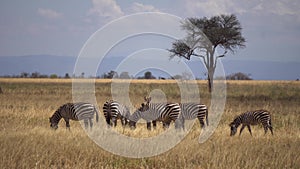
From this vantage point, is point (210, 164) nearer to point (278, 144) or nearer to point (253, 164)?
point (253, 164)

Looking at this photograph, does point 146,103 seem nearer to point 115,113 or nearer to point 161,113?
point 161,113

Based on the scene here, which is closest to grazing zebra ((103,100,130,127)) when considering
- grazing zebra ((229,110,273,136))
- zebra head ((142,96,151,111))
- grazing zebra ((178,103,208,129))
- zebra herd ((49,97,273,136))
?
zebra herd ((49,97,273,136))

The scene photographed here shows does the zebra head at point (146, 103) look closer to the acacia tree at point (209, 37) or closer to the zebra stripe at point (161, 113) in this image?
the zebra stripe at point (161, 113)

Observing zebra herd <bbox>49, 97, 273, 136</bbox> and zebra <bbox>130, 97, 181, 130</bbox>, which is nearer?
zebra herd <bbox>49, 97, 273, 136</bbox>

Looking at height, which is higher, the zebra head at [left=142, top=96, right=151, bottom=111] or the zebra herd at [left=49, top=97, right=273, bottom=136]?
the zebra head at [left=142, top=96, right=151, bottom=111]

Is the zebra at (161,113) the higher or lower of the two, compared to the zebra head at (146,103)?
lower

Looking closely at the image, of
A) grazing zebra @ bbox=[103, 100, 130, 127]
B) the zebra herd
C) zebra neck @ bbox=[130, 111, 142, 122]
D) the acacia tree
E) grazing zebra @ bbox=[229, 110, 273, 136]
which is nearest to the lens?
grazing zebra @ bbox=[229, 110, 273, 136]

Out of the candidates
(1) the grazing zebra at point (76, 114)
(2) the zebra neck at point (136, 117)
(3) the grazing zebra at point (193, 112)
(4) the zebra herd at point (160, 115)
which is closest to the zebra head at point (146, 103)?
(4) the zebra herd at point (160, 115)

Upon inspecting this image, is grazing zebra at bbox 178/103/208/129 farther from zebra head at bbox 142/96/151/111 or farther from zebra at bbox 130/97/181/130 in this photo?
zebra head at bbox 142/96/151/111

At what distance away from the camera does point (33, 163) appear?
7.72 meters

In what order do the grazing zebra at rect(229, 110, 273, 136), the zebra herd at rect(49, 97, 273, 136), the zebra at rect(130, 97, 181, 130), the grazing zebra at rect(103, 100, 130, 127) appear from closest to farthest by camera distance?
the grazing zebra at rect(229, 110, 273, 136), the zebra herd at rect(49, 97, 273, 136), the zebra at rect(130, 97, 181, 130), the grazing zebra at rect(103, 100, 130, 127)

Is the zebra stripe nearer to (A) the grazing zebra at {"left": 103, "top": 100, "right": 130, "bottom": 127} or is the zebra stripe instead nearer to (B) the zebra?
(B) the zebra

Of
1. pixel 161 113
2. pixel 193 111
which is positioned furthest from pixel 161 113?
pixel 193 111

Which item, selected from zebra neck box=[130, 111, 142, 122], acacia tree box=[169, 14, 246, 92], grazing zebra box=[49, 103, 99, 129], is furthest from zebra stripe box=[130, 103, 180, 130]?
acacia tree box=[169, 14, 246, 92]
